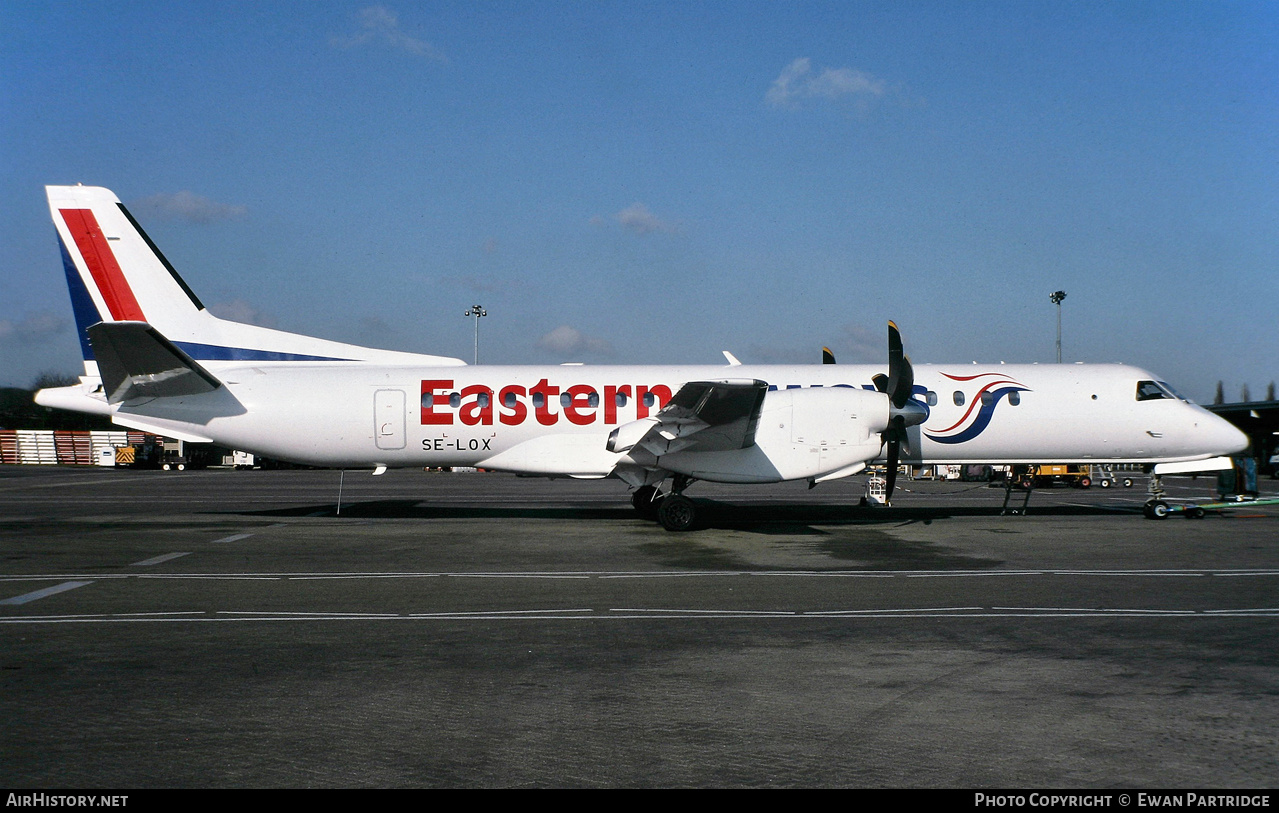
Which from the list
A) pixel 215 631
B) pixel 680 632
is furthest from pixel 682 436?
pixel 215 631

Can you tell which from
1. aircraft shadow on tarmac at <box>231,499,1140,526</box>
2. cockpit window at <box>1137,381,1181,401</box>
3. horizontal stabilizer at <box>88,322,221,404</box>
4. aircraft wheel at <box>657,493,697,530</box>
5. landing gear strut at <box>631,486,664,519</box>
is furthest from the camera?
landing gear strut at <box>631,486,664,519</box>

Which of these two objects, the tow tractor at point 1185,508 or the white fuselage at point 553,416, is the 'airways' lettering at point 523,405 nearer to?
the white fuselage at point 553,416

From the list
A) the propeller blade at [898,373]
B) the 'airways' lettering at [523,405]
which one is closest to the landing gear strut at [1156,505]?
the propeller blade at [898,373]

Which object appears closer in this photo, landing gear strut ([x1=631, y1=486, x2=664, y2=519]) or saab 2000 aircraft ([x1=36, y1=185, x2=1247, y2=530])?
saab 2000 aircraft ([x1=36, y1=185, x2=1247, y2=530])

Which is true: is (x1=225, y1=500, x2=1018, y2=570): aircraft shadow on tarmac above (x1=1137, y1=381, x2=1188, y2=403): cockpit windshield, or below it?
below

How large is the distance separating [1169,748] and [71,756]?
6.43m

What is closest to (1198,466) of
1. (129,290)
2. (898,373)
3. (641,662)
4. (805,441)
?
(898,373)

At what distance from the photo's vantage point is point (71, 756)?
16.9 ft

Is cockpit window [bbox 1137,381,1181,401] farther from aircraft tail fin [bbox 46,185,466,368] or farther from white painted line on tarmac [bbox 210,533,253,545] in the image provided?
white painted line on tarmac [bbox 210,533,253,545]

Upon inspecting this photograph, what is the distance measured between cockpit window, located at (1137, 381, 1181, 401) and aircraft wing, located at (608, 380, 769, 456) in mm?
9355

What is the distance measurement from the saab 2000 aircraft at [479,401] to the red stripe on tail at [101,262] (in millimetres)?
31

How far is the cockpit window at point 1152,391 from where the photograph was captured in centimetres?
2006

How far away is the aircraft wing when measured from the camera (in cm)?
1616

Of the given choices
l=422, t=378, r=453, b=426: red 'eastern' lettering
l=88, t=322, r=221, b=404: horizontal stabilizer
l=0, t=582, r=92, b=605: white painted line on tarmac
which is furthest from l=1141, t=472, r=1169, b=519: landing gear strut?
l=88, t=322, r=221, b=404: horizontal stabilizer
